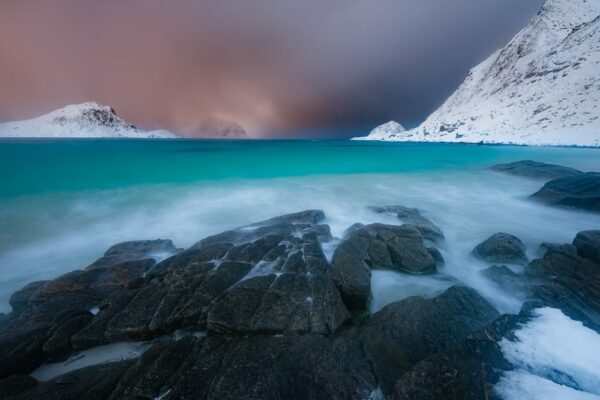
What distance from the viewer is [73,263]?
788 centimetres

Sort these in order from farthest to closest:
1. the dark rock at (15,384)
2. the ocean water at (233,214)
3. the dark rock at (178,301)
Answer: the ocean water at (233,214) < the dark rock at (178,301) < the dark rock at (15,384)

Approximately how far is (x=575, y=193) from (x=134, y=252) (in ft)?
65.7

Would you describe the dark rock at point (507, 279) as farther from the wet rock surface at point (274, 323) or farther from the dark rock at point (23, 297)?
the dark rock at point (23, 297)

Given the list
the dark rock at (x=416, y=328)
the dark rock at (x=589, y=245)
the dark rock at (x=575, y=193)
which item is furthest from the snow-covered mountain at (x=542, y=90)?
the dark rock at (x=416, y=328)

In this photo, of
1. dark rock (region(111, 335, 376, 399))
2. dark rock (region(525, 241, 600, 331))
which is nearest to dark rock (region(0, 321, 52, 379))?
dark rock (region(111, 335, 376, 399))

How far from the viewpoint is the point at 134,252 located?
745 centimetres

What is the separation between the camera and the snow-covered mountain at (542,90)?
242 feet

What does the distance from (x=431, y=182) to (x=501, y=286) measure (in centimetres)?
1729

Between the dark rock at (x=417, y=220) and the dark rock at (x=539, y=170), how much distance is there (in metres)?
17.6

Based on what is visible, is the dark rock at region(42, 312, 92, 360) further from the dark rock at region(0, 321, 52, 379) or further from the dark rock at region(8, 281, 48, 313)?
the dark rock at region(8, 281, 48, 313)

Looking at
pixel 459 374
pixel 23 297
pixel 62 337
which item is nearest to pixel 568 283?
pixel 459 374

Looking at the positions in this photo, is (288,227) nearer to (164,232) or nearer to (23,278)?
(164,232)

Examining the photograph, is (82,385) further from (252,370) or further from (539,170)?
(539,170)

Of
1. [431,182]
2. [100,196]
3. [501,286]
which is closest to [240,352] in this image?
[501,286]
